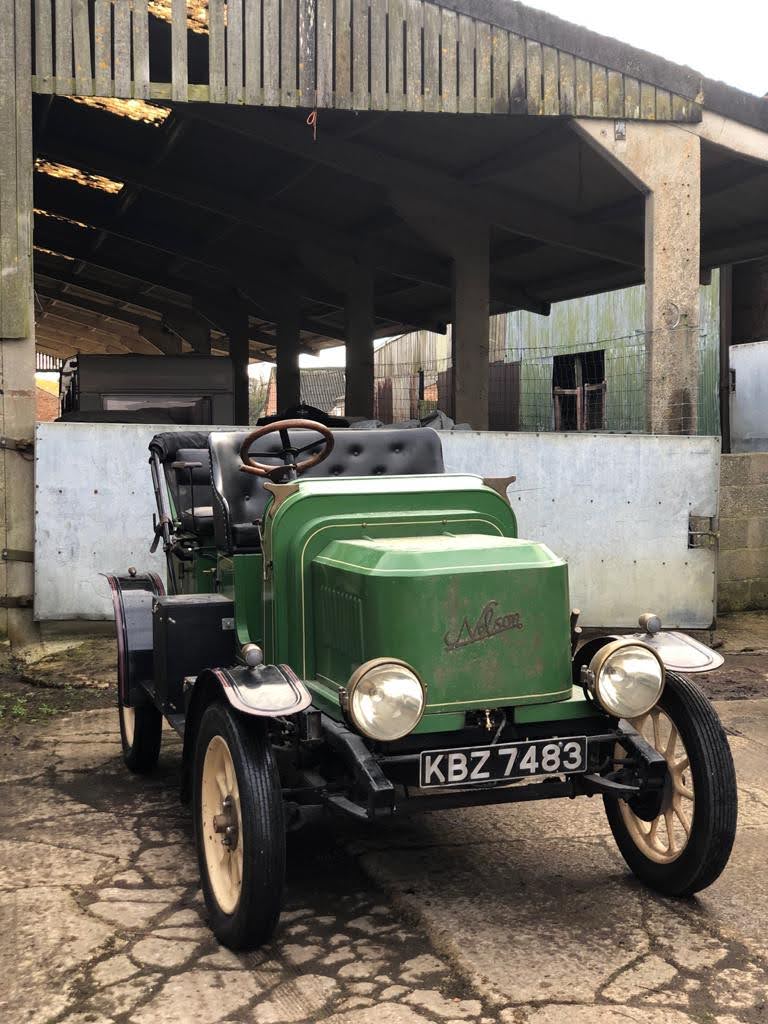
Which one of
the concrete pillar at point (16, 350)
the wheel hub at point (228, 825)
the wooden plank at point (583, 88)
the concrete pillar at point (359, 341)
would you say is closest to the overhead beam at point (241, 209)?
the concrete pillar at point (359, 341)

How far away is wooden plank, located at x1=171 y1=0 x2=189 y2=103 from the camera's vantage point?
25.5 feet

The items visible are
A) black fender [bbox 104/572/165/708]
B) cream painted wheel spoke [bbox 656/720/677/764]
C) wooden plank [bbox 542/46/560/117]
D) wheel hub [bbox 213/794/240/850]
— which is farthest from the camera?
wooden plank [bbox 542/46/560/117]

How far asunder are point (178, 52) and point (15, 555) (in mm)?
3817

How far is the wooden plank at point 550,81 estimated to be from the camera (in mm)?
8500

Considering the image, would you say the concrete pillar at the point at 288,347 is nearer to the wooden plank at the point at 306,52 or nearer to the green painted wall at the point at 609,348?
the green painted wall at the point at 609,348

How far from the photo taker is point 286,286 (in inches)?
754

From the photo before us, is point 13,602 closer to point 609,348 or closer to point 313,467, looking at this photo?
point 313,467

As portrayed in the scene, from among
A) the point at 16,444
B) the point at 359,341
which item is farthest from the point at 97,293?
the point at 16,444

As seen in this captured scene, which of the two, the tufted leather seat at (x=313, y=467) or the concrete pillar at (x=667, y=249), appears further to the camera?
the concrete pillar at (x=667, y=249)

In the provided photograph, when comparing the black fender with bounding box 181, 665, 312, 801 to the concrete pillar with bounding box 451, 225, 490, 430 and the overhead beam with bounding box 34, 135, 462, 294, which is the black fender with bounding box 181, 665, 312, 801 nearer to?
the concrete pillar with bounding box 451, 225, 490, 430

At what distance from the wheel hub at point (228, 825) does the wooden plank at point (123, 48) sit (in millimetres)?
5913

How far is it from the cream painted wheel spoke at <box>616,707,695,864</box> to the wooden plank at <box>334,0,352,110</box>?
5850 mm

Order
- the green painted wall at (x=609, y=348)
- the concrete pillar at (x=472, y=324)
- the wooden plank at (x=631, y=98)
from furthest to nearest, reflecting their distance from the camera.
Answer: the green painted wall at (x=609, y=348) < the concrete pillar at (x=472, y=324) < the wooden plank at (x=631, y=98)

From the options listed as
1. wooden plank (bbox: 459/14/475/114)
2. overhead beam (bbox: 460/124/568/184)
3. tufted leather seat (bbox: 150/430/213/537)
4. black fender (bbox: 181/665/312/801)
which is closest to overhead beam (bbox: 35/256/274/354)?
overhead beam (bbox: 460/124/568/184)
